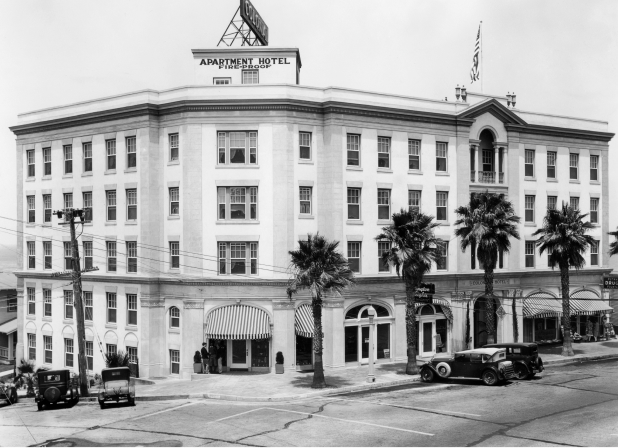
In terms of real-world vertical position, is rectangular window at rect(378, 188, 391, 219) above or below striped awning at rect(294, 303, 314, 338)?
above

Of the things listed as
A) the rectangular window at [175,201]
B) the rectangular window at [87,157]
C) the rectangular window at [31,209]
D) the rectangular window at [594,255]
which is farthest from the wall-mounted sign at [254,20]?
the rectangular window at [594,255]

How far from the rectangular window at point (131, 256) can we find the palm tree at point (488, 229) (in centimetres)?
2120

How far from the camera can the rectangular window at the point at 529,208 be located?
55.2 m

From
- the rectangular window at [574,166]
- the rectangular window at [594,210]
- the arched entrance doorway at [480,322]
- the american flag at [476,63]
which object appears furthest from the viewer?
the rectangular window at [594,210]

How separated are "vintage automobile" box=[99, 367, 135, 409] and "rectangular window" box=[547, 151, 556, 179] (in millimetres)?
36189

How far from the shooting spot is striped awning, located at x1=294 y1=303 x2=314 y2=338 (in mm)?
44219

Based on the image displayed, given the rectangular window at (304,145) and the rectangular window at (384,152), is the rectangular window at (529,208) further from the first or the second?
the rectangular window at (304,145)

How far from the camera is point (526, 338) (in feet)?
180

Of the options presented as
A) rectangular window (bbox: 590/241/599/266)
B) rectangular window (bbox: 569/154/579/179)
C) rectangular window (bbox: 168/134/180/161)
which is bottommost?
rectangular window (bbox: 590/241/599/266)

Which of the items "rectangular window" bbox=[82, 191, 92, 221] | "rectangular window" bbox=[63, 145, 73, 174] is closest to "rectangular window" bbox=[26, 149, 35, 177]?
"rectangular window" bbox=[63, 145, 73, 174]

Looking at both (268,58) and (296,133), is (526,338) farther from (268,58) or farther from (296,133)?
(268,58)

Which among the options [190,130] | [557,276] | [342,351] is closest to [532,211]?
[557,276]

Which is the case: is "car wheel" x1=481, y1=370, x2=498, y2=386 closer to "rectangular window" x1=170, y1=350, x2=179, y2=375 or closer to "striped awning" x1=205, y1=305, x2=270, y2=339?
"striped awning" x1=205, y1=305, x2=270, y2=339

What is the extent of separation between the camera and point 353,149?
155ft
